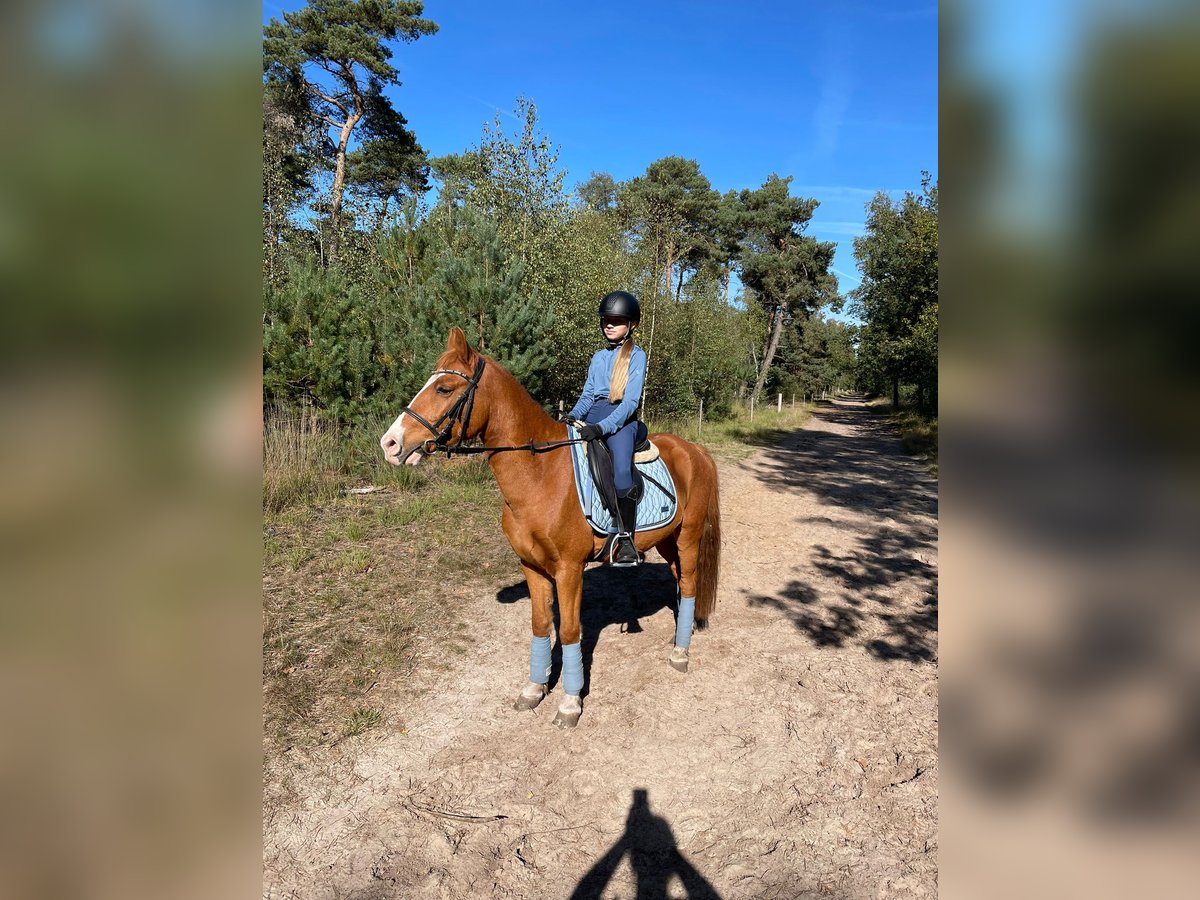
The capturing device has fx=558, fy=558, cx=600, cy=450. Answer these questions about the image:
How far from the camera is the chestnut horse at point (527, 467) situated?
10.3 feet

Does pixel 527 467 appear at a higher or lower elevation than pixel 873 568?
higher

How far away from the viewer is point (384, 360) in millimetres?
10320

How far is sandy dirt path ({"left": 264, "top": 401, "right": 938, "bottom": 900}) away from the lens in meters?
2.53

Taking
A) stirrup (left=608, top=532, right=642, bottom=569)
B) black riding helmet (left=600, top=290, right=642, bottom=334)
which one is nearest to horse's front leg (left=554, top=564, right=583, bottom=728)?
stirrup (left=608, top=532, right=642, bottom=569)

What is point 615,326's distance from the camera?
12.7 ft

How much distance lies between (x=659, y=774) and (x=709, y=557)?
1910 millimetres

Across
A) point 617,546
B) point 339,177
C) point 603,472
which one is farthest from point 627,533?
point 339,177

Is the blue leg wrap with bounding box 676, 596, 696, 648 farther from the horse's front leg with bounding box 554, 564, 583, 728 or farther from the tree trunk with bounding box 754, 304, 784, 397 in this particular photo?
the tree trunk with bounding box 754, 304, 784, 397

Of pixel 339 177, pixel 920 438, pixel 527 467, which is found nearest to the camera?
pixel 527 467

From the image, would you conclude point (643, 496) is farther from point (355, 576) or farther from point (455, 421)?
point (355, 576)

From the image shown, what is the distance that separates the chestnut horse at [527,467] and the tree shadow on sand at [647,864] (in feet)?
2.98

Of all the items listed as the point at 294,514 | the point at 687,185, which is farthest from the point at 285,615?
the point at 687,185

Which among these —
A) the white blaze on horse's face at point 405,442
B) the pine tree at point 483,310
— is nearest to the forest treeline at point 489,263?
the pine tree at point 483,310
